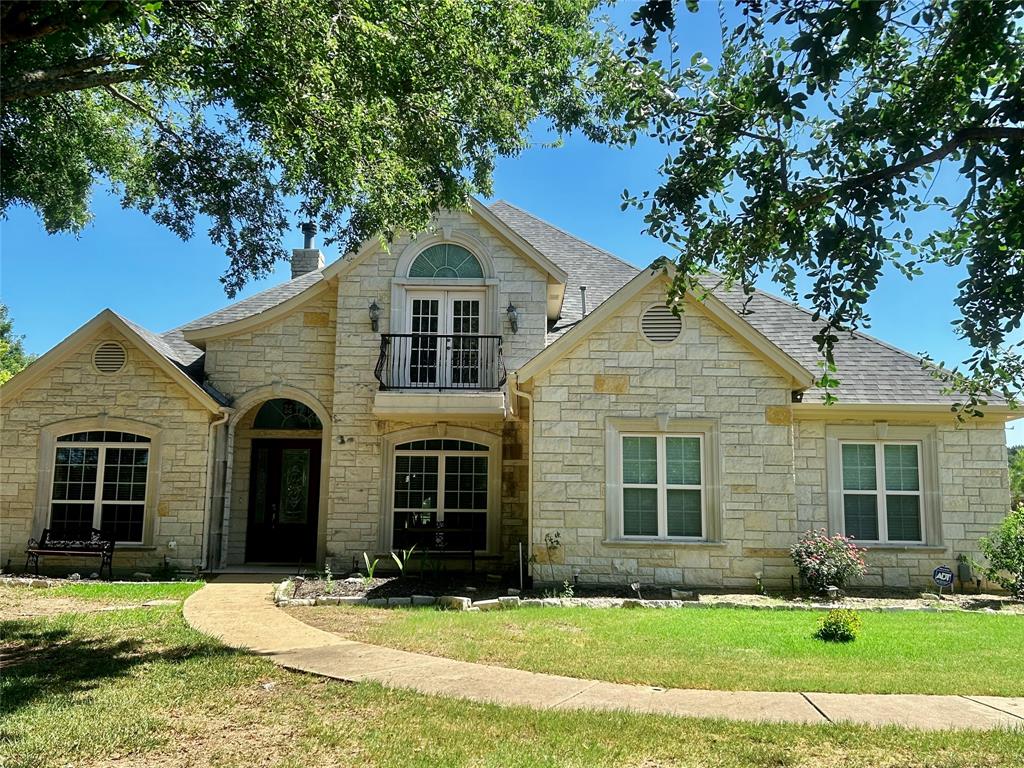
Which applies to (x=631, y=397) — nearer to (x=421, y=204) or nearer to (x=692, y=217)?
(x=421, y=204)

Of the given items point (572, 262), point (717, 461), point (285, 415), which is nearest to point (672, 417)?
point (717, 461)

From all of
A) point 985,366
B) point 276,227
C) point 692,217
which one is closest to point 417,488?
point 276,227

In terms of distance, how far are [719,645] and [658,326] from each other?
591cm

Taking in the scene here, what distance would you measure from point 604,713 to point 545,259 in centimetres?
1042

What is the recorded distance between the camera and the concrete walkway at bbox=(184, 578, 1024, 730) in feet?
18.0

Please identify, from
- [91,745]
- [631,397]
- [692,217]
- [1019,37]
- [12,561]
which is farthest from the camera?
[12,561]

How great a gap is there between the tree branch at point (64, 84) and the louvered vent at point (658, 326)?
320 inches

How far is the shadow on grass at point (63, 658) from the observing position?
19.6ft

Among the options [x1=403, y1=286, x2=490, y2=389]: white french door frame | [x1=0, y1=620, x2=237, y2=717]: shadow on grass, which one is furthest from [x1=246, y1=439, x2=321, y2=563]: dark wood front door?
[x1=0, y1=620, x2=237, y2=717]: shadow on grass

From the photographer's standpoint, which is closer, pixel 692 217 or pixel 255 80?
pixel 692 217

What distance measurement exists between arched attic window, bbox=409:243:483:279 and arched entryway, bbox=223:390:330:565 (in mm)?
3835

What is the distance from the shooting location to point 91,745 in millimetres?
4746

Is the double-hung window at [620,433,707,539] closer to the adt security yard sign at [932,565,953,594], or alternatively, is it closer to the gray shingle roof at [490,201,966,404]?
Result: the gray shingle roof at [490,201,966,404]

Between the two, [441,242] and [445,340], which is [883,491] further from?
[441,242]
